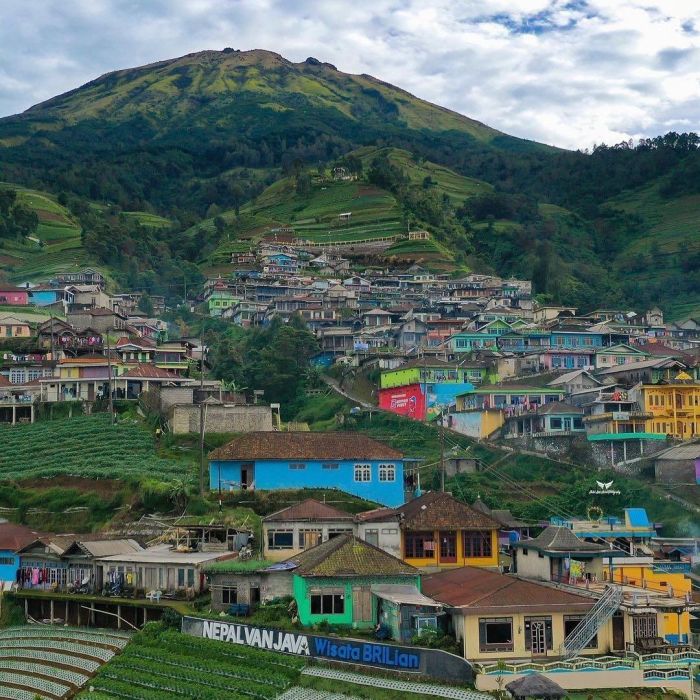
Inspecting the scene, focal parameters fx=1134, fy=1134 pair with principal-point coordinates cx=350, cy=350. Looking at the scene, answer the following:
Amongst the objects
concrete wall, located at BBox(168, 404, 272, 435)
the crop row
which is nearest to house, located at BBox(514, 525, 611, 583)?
the crop row

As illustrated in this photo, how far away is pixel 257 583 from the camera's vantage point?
3188 centimetres

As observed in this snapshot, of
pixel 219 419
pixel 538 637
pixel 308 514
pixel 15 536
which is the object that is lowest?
pixel 538 637

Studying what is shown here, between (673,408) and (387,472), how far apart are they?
68.2 feet

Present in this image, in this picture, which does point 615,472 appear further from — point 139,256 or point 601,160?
point 601,160

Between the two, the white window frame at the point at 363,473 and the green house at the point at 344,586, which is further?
the white window frame at the point at 363,473

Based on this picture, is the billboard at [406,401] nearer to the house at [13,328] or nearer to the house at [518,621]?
the house at [13,328]

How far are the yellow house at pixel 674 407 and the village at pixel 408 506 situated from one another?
0.12 m

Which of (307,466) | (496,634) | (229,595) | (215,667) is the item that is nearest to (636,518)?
(307,466)

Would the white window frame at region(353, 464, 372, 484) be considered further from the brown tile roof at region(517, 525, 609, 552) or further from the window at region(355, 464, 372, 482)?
the brown tile roof at region(517, 525, 609, 552)

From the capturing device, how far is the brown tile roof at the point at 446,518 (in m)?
36.1

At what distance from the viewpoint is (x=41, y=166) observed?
534 feet

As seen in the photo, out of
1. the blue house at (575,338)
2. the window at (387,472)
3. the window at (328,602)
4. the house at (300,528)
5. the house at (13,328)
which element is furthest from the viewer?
the blue house at (575,338)

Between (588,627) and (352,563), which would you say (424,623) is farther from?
(588,627)

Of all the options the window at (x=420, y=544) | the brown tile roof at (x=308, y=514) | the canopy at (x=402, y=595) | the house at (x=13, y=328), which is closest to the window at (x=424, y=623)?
the canopy at (x=402, y=595)
